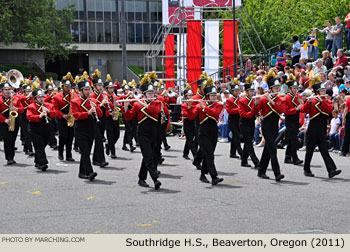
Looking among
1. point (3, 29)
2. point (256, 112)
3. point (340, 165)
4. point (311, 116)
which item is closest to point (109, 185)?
point (256, 112)

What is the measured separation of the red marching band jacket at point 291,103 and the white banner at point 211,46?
13843 mm

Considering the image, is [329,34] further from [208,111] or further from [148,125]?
[148,125]

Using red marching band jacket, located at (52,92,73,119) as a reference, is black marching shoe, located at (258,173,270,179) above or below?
below

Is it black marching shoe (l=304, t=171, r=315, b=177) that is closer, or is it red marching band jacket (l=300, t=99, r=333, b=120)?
red marching band jacket (l=300, t=99, r=333, b=120)

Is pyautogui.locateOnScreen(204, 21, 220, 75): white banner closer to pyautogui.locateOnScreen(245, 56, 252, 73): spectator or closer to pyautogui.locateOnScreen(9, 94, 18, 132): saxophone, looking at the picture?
pyautogui.locateOnScreen(245, 56, 252, 73): spectator

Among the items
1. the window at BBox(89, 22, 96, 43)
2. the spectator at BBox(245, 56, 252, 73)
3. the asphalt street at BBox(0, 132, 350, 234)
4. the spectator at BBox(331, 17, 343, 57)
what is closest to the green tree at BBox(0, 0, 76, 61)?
the window at BBox(89, 22, 96, 43)

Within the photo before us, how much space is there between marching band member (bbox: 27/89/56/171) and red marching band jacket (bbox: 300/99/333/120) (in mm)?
5821

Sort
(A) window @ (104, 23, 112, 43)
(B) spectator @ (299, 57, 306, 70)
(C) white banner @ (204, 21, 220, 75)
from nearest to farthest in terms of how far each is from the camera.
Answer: (B) spectator @ (299, 57, 306, 70) → (C) white banner @ (204, 21, 220, 75) → (A) window @ (104, 23, 112, 43)

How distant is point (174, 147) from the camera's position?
19594 millimetres

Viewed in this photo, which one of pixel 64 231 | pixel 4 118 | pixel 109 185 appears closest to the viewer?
pixel 64 231

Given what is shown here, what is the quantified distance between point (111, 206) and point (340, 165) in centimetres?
673

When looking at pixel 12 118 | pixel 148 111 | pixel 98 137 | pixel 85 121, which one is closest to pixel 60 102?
pixel 12 118

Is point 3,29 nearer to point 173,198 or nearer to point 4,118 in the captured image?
point 4,118

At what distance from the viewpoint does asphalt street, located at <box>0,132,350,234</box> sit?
338 inches
